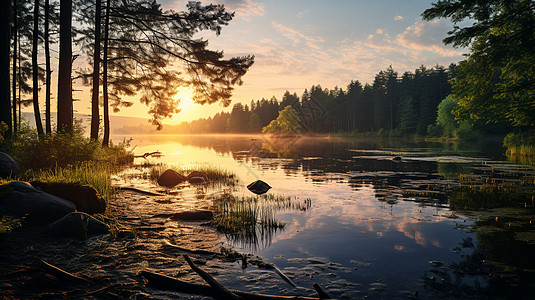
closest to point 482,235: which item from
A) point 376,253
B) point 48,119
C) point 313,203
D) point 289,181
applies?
point 376,253

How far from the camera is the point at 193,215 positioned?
10.2 m

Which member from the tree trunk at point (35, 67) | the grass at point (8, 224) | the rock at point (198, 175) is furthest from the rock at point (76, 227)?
the tree trunk at point (35, 67)

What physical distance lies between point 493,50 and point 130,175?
22.5 metres

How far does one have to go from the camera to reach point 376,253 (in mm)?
7219

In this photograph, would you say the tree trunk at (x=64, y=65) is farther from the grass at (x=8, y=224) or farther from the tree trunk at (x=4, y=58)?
the grass at (x=8, y=224)

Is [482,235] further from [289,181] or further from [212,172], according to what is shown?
[212,172]

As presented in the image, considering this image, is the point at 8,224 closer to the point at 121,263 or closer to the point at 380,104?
the point at 121,263

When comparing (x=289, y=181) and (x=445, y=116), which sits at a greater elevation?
(x=445, y=116)

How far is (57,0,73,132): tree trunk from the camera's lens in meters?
16.4

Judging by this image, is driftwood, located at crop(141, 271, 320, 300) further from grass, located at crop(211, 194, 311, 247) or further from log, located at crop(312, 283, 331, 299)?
grass, located at crop(211, 194, 311, 247)

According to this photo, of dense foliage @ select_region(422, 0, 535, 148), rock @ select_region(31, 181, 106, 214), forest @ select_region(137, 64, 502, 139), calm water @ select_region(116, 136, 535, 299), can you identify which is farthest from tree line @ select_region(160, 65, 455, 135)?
rock @ select_region(31, 181, 106, 214)

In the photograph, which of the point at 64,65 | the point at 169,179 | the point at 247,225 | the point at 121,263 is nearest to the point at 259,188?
the point at 169,179

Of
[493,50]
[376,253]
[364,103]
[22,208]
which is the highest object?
[364,103]

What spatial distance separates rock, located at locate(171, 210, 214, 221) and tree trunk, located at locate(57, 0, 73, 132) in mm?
9874
